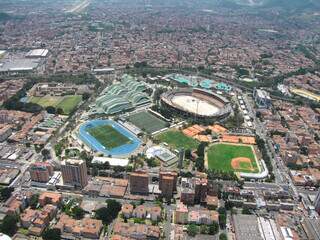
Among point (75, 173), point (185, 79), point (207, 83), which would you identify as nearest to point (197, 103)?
point (207, 83)

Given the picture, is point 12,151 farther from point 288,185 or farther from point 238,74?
point 238,74

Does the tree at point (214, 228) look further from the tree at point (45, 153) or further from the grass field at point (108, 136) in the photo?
the tree at point (45, 153)

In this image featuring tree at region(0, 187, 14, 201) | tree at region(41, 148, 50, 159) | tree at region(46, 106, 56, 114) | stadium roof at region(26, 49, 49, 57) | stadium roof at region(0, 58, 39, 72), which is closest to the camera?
tree at region(0, 187, 14, 201)

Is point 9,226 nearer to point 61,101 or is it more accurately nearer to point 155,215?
point 155,215

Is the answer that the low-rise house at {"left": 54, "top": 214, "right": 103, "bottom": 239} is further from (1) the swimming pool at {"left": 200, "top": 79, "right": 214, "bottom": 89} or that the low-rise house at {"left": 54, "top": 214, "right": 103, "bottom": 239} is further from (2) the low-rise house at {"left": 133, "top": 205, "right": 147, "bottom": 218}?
(1) the swimming pool at {"left": 200, "top": 79, "right": 214, "bottom": 89}

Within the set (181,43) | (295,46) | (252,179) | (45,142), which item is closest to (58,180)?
(45,142)

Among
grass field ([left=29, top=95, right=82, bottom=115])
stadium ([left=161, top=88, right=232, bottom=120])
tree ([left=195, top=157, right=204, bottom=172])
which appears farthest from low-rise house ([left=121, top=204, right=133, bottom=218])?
grass field ([left=29, top=95, right=82, bottom=115])
